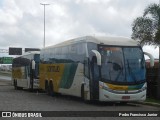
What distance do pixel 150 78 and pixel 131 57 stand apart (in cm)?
481

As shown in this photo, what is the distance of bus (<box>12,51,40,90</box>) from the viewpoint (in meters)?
36.2

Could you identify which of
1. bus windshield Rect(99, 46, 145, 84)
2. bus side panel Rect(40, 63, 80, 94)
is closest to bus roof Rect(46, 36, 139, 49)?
bus windshield Rect(99, 46, 145, 84)

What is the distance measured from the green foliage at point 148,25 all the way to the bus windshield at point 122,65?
36.2 feet

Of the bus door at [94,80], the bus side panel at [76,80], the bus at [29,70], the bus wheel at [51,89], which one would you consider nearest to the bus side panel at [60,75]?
the bus side panel at [76,80]

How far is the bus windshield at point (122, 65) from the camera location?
871 inches

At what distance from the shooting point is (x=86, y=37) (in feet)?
78.1

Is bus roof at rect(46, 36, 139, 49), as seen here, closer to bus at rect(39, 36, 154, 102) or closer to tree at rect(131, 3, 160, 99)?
bus at rect(39, 36, 154, 102)

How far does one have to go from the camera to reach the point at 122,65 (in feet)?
73.2

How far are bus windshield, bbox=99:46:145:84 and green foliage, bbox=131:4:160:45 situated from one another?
11027 millimetres

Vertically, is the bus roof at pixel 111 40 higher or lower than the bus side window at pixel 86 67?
higher

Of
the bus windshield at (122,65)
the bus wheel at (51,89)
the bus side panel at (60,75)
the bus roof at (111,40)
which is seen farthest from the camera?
the bus wheel at (51,89)

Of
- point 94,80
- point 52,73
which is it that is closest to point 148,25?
point 52,73

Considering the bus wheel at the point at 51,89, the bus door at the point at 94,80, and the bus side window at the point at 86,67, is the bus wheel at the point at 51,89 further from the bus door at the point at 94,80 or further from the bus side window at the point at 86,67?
the bus door at the point at 94,80

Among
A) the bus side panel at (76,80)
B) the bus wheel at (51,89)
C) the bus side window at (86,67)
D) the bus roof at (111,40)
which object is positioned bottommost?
the bus wheel at (51,89)
